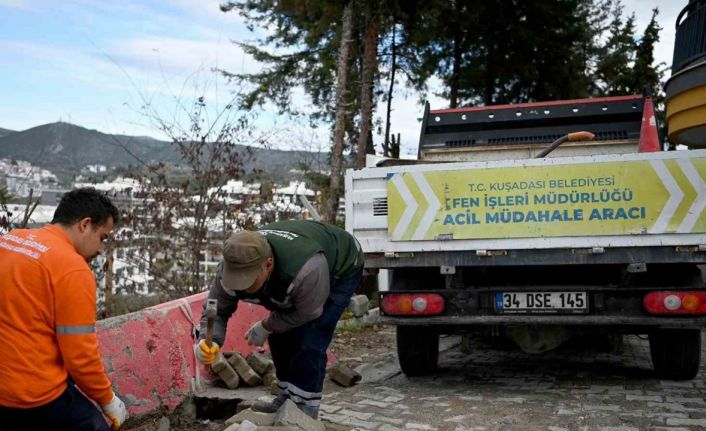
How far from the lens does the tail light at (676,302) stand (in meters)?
4.96

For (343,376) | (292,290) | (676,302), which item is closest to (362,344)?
(343,376)

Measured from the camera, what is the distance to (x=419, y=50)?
57.6ft

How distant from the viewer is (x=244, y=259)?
3498 millimetres

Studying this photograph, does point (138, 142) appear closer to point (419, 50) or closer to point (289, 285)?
point (289, 285)

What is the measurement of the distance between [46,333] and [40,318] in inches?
2.8

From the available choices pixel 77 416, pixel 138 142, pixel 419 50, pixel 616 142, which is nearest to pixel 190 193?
pixel 138 142

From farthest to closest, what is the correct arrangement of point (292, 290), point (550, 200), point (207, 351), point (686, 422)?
point (550, 200)
point (686, 422)
point (207, 351)
point (292, 290)

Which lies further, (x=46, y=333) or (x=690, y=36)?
(x=690, y=36)

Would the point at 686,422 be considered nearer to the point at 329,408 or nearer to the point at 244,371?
the point at 329,408

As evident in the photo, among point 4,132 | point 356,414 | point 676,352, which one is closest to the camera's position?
point 356,414

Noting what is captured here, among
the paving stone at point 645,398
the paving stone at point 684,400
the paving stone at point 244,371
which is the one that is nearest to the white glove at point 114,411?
the paving stone at point 244,371

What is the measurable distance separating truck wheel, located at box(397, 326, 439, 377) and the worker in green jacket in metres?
1.61

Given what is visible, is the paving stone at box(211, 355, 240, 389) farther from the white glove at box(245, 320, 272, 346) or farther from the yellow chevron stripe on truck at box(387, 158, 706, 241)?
the yellow chevron stripe on truck at box(387, 158, 706, 241)

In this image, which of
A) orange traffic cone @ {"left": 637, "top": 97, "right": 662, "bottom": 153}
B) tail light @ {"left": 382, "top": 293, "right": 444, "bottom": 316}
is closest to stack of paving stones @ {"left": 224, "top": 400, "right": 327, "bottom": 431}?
tail light @ {"left": 382, "top": 293, "right": 444, "bottom": 316}
